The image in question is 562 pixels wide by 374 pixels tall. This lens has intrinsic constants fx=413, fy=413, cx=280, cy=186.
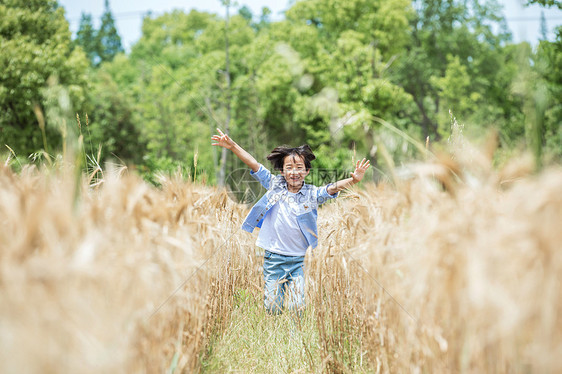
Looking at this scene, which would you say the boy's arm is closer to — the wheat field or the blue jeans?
the blue jeans

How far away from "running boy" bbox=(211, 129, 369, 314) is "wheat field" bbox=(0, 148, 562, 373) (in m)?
1.39

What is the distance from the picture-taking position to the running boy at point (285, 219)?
11.4 feet

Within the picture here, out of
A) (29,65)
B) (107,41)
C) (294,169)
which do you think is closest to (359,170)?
(294,169)

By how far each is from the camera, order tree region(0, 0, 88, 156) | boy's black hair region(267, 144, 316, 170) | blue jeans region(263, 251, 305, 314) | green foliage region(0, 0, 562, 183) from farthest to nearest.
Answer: green foliage region(0, 0, 562, 183) < tree region(0, 0, 88, 156) < boy's black hair region(267, 144, 316, 170) < blue jeans region(263, 251, 305, 314)

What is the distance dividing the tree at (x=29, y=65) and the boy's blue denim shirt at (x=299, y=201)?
990 cm

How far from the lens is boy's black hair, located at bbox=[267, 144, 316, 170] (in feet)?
11.9

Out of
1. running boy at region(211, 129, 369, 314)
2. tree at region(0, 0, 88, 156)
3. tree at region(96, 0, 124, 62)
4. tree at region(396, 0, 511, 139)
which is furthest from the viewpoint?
tree at region(96, 0, 124, 62)

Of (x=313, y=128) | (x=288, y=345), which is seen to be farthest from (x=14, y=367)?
(x=313, y=128)

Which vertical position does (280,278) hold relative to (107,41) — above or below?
below

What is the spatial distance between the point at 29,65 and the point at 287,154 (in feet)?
39.2

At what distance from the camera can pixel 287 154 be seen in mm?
3691

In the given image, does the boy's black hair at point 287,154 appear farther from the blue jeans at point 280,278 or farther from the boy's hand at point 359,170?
the blue jeans at point 280,278

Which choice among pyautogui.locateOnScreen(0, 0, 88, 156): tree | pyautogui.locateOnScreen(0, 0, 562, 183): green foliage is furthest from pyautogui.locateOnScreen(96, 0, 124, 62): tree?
pyautogui.locateOnScreen(0, 0, 88, 156): tree

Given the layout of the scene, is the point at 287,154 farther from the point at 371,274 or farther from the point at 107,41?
the point at 107,41
